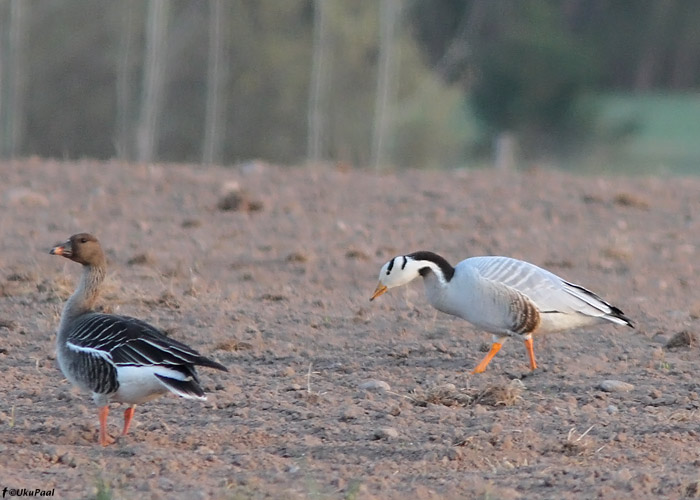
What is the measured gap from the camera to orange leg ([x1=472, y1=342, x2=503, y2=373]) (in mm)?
8195

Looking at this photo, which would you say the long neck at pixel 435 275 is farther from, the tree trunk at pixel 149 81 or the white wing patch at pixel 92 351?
the tree trunk at pixel 149 81

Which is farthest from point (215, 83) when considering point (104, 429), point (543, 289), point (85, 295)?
point (104, 429)

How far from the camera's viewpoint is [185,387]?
6.11m

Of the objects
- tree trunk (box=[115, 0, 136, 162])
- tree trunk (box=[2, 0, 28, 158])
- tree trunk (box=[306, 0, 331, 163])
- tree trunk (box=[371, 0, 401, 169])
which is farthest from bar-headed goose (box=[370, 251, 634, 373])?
tree trunk (box=[371, 0, 401, 169])

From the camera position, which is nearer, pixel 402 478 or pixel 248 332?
pixel 402 478

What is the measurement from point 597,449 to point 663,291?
18.0 feet

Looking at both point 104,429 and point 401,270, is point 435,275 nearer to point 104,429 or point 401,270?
point 401,270

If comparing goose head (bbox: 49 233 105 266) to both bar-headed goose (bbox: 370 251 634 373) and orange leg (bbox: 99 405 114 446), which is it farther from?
bar-headed goose (bbox: 370 251 634 373)

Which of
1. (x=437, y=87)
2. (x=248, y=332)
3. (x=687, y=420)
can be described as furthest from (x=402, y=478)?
(x=437, y=87)

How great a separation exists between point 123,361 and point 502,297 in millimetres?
2984

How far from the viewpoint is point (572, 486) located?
568 centimetres

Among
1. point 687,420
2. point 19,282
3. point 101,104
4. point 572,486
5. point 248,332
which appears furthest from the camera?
point 101,104

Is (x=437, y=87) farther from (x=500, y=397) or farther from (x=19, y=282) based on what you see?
(x=500, y=397)

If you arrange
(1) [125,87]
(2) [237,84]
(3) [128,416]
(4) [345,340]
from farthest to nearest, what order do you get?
1. (2) [237,84]
2. (1) [125,87]
3. (4) [345,340]
4. (3) [128,416]
